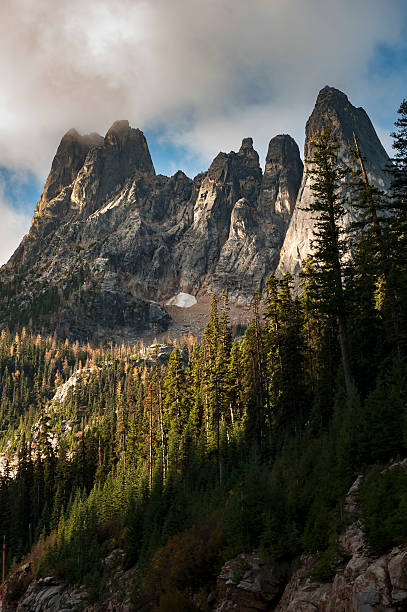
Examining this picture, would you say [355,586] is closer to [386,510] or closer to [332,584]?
[332,584]

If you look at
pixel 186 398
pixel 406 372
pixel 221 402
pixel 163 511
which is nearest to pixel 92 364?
pixel 186 398

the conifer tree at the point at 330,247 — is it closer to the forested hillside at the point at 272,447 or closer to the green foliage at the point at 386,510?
the forested hillside at the point at 272,447

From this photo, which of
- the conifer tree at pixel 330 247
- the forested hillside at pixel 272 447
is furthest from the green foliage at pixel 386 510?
the conifer tree at pixel 330 247

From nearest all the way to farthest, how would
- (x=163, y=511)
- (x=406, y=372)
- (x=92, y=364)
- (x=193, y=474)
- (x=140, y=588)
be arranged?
(x=406, y=372) → (x=140, y=588) → (x=163, y=511) → (x=193, y=474) → (x=92, y=364)

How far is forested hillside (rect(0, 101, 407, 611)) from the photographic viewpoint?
14.1 meters

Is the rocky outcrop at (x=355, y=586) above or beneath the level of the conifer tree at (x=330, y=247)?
beneath

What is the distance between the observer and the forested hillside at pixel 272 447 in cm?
1412

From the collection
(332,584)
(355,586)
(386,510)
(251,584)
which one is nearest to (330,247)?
(386,510)

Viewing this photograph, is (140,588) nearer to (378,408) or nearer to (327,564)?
(327,564)

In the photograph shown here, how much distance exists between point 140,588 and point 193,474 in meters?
16.2

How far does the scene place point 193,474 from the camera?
122 ft

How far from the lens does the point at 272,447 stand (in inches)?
1217

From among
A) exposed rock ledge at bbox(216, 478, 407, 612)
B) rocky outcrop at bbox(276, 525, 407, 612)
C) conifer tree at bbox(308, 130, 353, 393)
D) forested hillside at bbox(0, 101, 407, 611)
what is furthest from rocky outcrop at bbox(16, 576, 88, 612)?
conifer tree at bbox(308, 130, 353, 393)

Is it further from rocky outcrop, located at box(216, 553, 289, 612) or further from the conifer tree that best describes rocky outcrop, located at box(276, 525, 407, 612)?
the conifer tree
